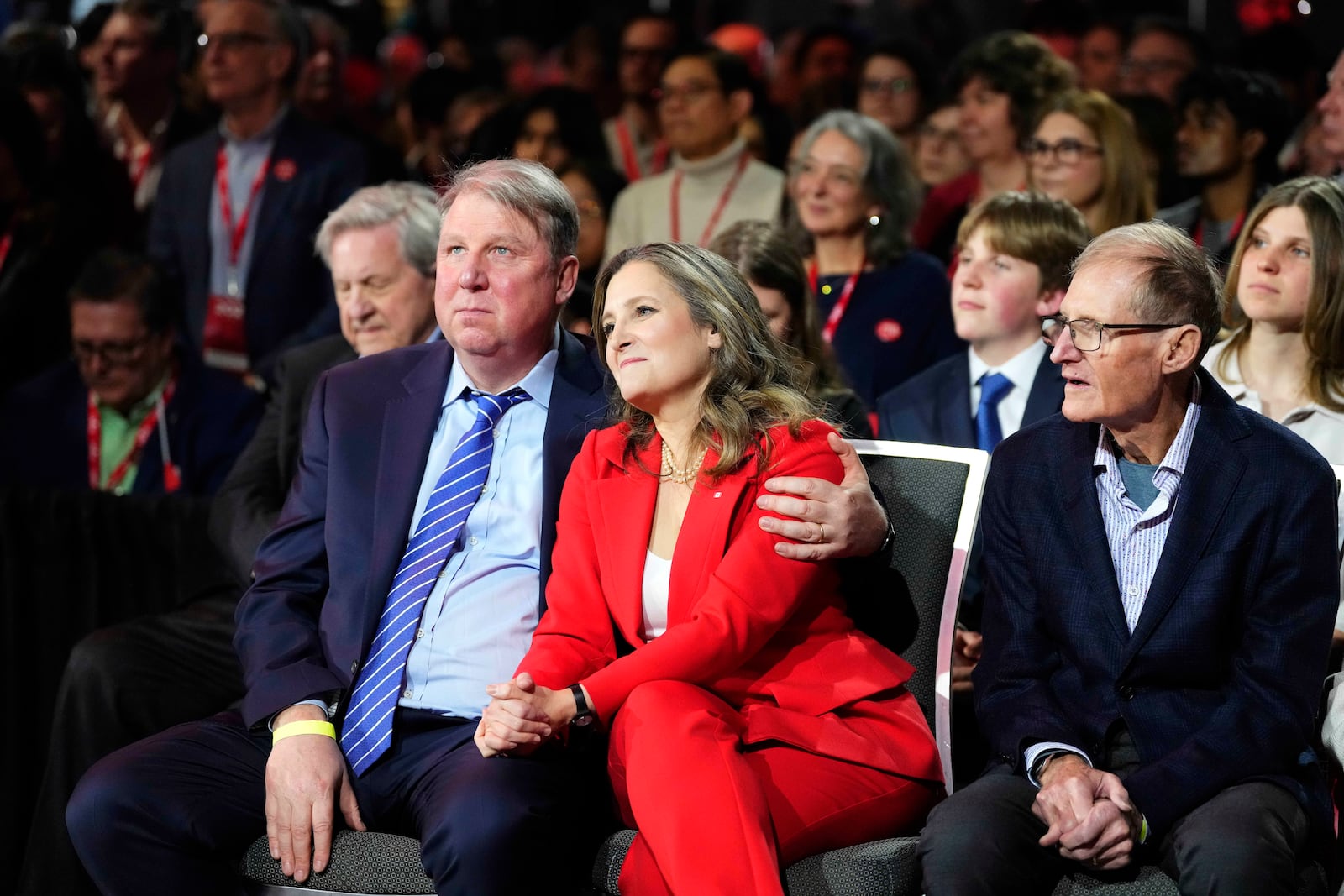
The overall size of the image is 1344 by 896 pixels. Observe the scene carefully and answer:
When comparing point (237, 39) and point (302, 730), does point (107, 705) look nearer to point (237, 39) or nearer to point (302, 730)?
point (302, 730)

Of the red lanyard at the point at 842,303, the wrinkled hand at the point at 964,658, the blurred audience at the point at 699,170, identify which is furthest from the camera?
the blurred audience at the point at 699,170

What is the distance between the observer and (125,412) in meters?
4.70

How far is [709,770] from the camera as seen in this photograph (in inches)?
97.4

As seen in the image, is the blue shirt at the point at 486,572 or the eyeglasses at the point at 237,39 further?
the eyeglasses at the point at 237,39

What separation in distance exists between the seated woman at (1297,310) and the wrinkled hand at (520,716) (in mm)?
1893

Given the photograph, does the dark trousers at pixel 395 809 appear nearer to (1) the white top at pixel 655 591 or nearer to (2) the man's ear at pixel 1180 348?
(1) the white top at pixel 655 591

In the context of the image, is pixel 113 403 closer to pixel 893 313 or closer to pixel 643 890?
pixel 893 313

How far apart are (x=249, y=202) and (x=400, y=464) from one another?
2741mm

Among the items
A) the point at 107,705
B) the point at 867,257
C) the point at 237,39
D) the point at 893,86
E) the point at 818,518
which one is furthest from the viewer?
the point at 893,86

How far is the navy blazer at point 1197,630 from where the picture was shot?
2.62 metres

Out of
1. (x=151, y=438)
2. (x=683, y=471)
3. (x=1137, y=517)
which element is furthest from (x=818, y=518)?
(x=151, y=438)

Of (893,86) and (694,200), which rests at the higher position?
(893,86)

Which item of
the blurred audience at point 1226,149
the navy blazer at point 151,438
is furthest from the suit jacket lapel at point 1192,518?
the navy blazer at point 151,438

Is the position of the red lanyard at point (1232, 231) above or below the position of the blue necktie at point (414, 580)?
above
